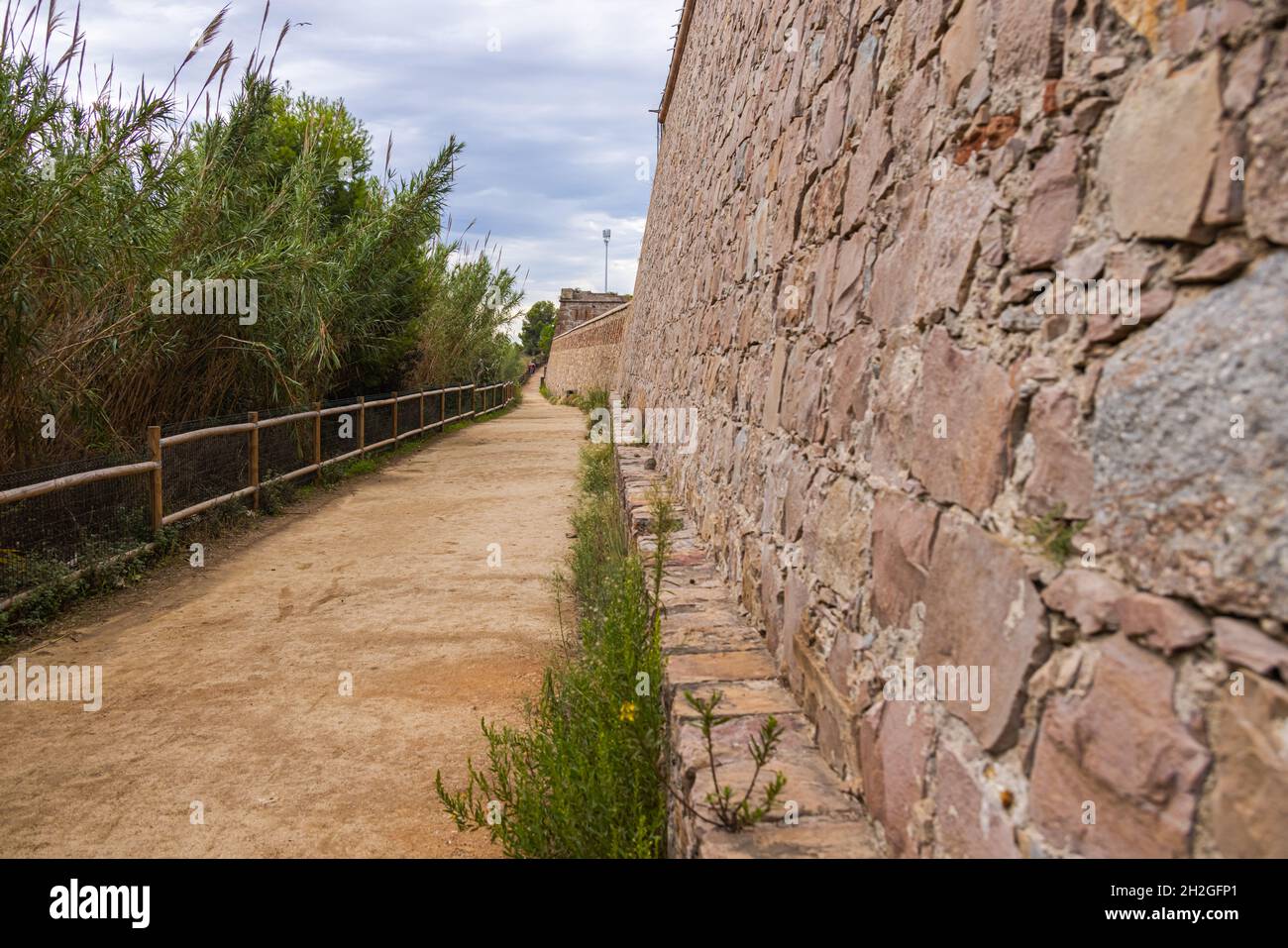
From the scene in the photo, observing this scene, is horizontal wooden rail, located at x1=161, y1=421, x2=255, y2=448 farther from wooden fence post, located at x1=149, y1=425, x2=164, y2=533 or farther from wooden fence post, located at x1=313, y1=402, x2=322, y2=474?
wooden fence post, located at x1=313, y1=402, x2=322, y2=474

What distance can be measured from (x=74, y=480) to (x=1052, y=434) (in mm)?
5877

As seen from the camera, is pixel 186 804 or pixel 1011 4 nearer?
pixel 1011 4

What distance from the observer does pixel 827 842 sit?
1.75 metres

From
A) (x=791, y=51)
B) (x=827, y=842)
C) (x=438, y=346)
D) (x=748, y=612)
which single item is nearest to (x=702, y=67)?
(x=791, y=51)

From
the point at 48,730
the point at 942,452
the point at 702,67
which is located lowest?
the point at 48,730

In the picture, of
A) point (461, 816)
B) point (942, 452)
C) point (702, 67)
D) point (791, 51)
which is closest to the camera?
point (942, 452)

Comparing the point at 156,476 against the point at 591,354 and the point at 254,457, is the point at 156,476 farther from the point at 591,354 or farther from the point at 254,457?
the point at 591,354

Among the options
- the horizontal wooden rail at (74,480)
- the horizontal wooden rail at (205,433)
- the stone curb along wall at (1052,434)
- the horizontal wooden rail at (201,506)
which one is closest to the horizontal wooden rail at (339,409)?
the horizontal wooden rail at (205,433)

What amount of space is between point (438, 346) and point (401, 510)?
372 inches

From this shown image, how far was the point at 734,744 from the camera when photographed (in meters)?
2.20

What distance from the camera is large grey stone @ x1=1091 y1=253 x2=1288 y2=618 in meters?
0.91

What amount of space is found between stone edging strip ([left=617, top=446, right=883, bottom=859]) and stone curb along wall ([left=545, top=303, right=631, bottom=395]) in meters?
15.4

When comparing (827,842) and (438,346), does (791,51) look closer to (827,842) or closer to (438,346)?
(827,842)

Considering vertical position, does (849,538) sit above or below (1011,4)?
below
